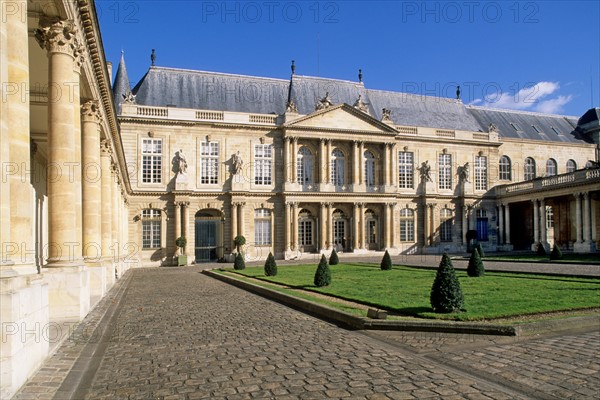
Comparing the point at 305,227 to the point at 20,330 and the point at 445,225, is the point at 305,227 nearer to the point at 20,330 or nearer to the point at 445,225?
the point at 445,225

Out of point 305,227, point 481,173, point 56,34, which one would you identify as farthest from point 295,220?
point 56,34

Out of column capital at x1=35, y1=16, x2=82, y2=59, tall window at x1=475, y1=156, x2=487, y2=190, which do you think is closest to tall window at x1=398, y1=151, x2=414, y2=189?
tall window at x1=475, y1=156, x2=487, y2=190

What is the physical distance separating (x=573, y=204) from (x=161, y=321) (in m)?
36.7

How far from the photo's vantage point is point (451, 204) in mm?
41125

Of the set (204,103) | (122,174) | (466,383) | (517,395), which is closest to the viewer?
(517,395)

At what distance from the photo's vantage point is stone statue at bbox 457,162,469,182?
40.8m

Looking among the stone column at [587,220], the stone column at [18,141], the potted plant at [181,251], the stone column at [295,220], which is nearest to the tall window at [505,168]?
the stone column at [587,220]

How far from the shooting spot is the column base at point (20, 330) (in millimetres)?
4926

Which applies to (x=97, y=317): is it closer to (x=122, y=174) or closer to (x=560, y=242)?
(x=122, y=174)

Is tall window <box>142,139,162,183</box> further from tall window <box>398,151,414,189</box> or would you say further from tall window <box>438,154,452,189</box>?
tall window <box>438,154,452,189</box>

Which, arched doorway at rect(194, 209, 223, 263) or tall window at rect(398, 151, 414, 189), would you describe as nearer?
arched doorway at rect(194, 209, 223, 263)

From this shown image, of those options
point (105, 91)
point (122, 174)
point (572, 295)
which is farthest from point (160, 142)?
point (572, 295)

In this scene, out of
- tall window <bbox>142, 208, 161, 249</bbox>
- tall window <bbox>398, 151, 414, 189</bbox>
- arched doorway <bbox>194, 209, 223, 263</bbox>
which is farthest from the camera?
tall window <bbox>398, 151, 414, 189</bbox>

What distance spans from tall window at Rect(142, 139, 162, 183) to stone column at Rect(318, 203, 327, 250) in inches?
474
